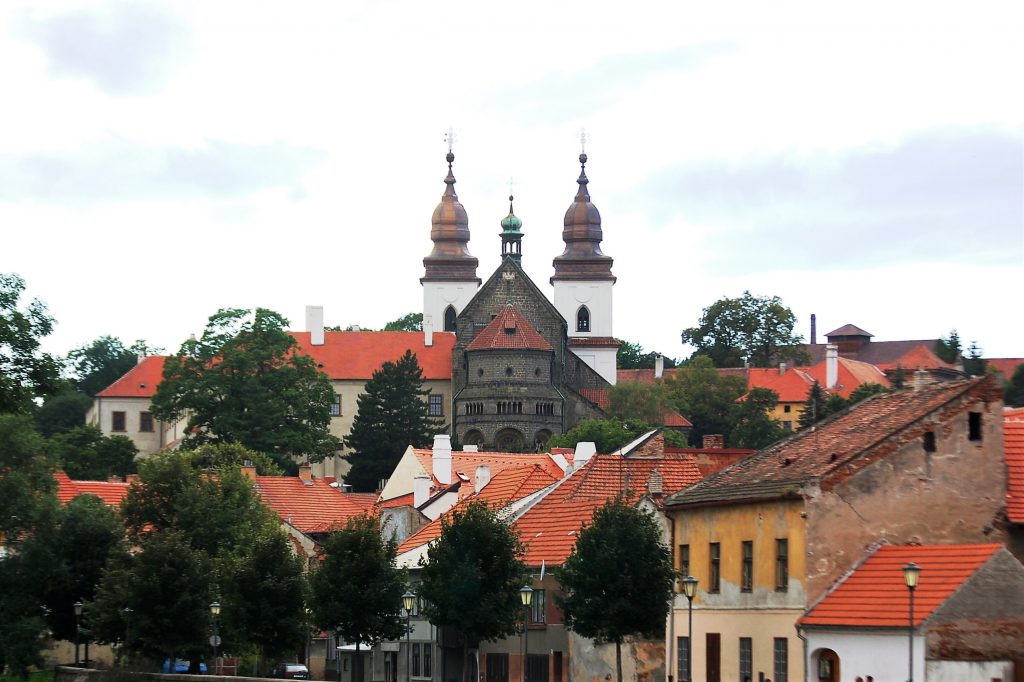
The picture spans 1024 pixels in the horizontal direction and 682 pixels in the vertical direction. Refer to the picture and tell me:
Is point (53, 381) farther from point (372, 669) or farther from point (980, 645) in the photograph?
point (980, 645)

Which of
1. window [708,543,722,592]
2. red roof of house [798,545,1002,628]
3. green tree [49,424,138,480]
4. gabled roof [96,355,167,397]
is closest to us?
red roof of house [798,545,1002,628]

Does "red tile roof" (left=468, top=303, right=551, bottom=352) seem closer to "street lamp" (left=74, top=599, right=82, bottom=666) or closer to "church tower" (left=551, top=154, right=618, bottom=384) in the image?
"church tower" (left=551, top=154, right=618, bottom=384)

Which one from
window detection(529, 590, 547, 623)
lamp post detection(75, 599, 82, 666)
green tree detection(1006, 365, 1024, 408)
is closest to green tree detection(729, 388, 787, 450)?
green tree detection(1006, 365, 1024, 408)

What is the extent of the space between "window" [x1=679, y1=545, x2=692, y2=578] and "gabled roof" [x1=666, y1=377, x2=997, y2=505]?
1092 mm

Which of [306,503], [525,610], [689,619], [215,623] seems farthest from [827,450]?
[306,503]

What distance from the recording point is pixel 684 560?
50.3m

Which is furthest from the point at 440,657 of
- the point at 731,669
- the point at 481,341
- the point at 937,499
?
the point at 481,341

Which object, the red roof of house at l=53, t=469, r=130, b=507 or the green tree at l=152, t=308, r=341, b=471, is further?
the green tree at l=152, t=308, r=341, b=471

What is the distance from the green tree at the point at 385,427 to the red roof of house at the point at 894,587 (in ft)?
346

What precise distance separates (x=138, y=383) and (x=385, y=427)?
112ft

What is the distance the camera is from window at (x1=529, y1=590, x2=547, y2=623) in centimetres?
6141

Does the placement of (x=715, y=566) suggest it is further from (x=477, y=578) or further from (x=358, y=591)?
(x=358, y=591)

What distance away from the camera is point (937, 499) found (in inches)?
1747

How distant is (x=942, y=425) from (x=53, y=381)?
3389 cm
